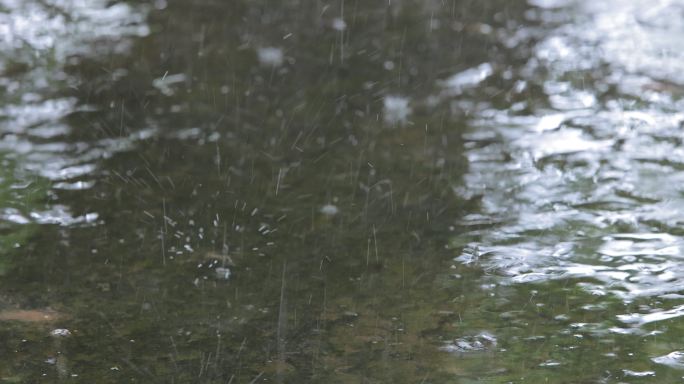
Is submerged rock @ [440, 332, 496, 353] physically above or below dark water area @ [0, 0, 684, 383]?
below

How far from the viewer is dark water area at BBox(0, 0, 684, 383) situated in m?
3.58

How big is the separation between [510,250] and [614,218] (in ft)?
2.05

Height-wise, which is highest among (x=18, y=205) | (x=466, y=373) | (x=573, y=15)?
(x=573, y=15)

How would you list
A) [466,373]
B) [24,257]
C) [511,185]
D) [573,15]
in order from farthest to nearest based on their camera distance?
[573,15]
[511,185]
[24,257]
[466,373]

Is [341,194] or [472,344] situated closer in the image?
[472,344]

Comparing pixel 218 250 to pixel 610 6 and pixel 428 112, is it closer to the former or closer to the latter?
pixel 428 112

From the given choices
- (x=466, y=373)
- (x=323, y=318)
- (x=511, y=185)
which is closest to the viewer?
(x=466, y=373)

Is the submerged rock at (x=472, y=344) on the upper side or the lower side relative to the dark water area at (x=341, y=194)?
lower

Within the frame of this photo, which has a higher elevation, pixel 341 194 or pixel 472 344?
pixel 341 194

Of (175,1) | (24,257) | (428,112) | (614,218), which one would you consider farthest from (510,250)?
(175,1)

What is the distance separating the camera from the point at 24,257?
422 centimetres

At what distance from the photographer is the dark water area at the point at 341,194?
3578 millimetres

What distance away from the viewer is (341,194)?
15.9 ft

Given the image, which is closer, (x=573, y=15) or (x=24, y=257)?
(x=24, y=257)
